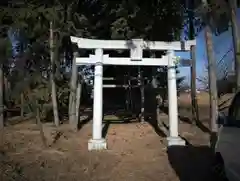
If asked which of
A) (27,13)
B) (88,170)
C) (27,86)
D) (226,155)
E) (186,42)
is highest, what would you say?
(27,13)

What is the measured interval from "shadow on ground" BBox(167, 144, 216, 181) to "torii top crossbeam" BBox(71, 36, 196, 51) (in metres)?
2.93

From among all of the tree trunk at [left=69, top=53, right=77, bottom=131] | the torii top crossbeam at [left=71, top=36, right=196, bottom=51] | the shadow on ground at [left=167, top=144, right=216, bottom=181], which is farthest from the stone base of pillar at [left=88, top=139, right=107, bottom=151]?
the tree trunk at [left=69, top=53, right=77, bottom=131]

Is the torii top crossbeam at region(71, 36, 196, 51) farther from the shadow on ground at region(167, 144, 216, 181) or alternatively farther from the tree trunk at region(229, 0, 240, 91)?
the shadow on ground at region(167, 144, 216, 181)

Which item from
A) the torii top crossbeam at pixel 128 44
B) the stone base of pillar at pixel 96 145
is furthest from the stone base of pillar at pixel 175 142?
the torii top crossbeam at pixel 128 44

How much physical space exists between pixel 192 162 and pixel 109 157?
7.06ft

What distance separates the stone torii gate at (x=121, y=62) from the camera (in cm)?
1118

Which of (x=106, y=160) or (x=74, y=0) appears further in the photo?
(x=74, y=0)

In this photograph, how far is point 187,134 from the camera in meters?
13.4

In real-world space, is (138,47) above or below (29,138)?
above

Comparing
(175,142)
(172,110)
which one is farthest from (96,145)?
(172,110)

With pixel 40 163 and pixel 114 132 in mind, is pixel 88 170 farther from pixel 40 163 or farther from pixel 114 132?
pixel 114 132

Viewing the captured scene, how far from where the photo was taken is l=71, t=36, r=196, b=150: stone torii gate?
11.2 m

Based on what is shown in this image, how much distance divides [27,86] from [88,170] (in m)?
7.52

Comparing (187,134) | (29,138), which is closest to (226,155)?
(187,134)
